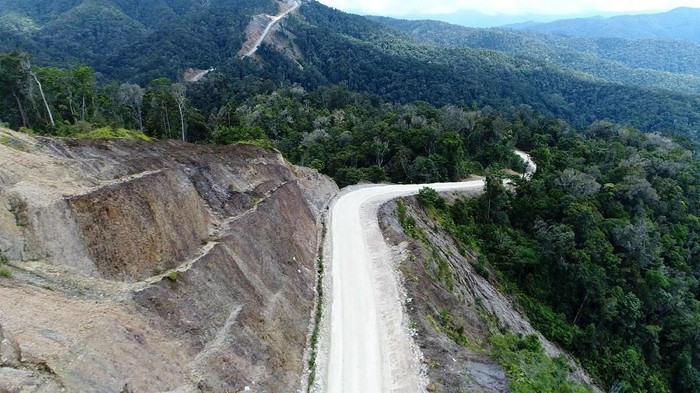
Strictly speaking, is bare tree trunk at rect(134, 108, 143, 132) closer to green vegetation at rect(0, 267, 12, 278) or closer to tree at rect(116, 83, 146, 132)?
tree at rect(116, 83, 146, 132)

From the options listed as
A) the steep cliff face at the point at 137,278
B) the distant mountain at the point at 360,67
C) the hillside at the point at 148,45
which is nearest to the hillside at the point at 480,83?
the distant mountain at the point at 360,67

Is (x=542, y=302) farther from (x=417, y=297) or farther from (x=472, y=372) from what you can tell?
(x=472, y=372)

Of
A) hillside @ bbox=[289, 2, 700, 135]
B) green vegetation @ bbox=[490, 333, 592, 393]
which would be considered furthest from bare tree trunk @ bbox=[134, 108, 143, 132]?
hillside @ bbox=[289, 2, 700, 135]

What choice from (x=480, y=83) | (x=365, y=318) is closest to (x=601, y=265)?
(x=365, y=318)

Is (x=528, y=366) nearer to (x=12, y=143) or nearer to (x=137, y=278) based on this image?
(x=137, y=278)

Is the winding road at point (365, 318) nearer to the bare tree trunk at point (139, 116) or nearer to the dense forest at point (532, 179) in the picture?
the dense forest at point (532, 179)

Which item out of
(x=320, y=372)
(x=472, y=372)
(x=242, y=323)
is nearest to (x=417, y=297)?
(x=472, y=372)

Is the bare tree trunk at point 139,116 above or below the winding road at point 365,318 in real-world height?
above
